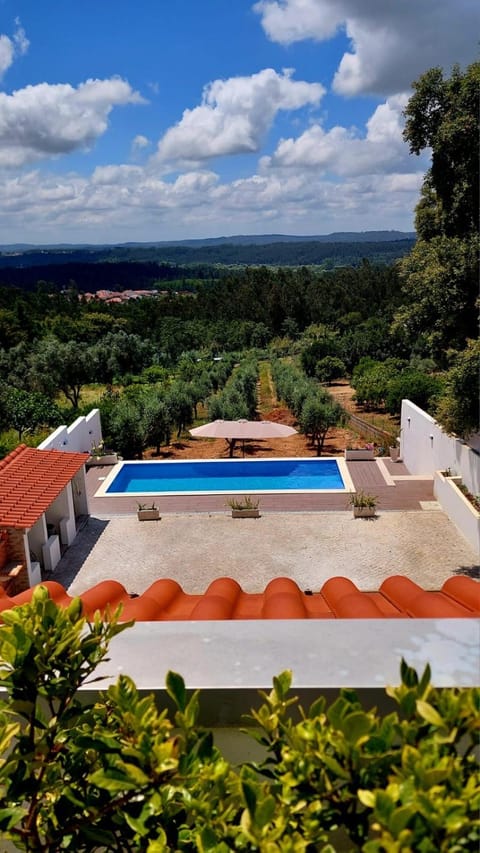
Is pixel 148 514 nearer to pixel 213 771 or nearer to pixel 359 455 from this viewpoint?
pixel 359 455

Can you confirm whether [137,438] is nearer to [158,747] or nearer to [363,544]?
[363,544]

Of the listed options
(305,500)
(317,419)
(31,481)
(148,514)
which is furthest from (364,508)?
(317,419)

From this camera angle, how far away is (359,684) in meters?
2.77

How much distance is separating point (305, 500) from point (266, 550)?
338 centimetres

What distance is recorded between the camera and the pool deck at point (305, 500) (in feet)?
51.6

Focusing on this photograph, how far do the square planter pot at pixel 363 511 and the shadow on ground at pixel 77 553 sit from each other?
6076 millimetres

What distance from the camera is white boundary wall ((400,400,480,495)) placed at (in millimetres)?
14211

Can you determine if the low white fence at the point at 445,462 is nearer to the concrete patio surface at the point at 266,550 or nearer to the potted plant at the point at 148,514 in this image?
the concrete patio surface at the point at 266,550

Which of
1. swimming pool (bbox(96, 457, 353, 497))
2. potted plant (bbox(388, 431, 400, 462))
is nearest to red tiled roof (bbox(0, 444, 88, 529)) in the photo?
swimming pool (bbox(96, 457, 353, 497))

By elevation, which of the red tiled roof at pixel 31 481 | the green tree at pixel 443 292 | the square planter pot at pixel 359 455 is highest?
the green tree at pixel 443 292

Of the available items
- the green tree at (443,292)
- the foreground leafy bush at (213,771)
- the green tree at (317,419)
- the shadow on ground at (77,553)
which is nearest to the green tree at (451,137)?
the green tree at (443,292)

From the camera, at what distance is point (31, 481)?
1274 centimetres

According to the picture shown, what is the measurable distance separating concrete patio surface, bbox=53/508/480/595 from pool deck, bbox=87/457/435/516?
17.3 inches

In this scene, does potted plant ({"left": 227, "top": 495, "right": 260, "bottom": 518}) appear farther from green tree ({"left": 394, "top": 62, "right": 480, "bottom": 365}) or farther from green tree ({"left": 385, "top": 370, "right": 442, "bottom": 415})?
green tree ({"left": 385, "top": 370, "right": 442, "bottom": 415})
